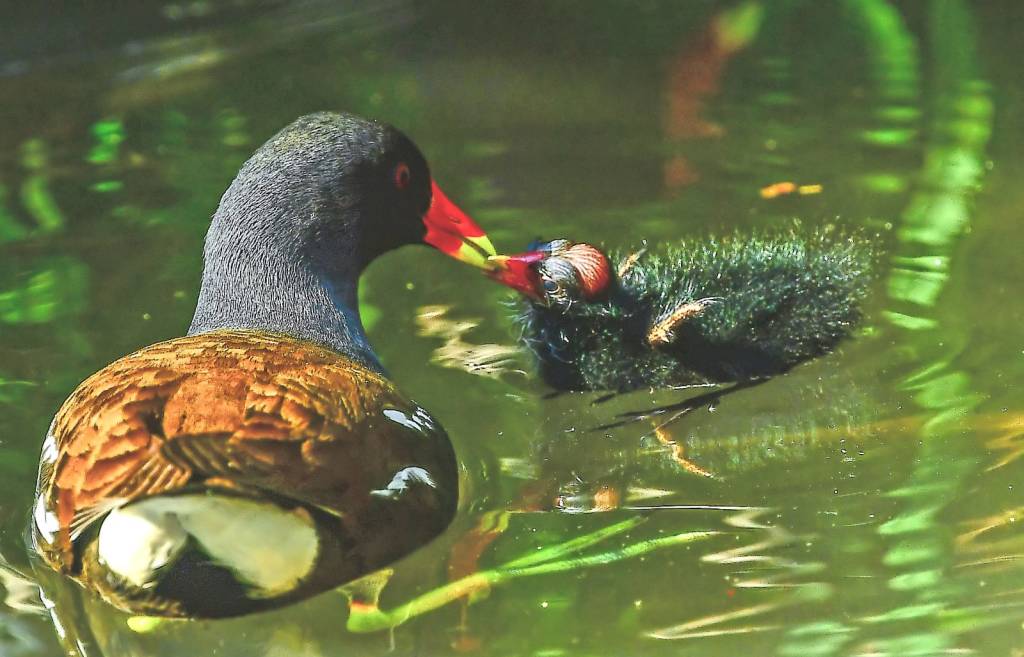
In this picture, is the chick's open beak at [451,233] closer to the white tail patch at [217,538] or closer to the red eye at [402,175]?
the red eye at [402,175]

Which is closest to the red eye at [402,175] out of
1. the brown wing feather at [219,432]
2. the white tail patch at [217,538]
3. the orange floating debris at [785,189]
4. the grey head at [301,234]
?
the grey head at [301,234]

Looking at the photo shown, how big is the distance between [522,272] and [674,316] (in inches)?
15.3

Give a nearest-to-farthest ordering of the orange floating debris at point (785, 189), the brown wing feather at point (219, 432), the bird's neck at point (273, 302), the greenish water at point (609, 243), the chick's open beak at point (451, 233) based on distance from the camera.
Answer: the brown wing feather at point (219, 432), the greenish water at point (609, 243), the bird's neck at point (273, 302), the chick's open beak at point (451, 233), the orange floating debris at point (785, 189)

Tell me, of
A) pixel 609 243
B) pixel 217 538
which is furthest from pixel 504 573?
pixel 609 243

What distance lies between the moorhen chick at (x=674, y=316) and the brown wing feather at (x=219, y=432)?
30.7 inches

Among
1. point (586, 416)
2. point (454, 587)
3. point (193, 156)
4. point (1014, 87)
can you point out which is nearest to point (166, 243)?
point (193, 156)

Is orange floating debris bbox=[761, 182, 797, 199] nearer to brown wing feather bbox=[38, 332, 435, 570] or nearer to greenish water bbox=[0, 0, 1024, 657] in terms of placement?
greenish water bbox=[0, 0, 1024, 657]

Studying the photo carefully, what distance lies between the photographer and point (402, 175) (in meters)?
3.88

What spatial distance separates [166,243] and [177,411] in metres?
2.10

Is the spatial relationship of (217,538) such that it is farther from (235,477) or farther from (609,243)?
(609,243)

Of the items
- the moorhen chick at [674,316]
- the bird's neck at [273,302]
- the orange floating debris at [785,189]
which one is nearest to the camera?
the bird's neck at [273,302]

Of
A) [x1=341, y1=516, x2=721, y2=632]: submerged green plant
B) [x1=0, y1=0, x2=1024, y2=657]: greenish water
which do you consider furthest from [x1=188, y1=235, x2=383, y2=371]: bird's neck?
[x1=341, y1=516, x2=721, y2=632]: submerged green plant

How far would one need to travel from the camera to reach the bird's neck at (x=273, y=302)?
11.8 ft

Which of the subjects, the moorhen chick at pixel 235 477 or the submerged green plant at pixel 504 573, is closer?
the moorhen chick at pixel 235 477
